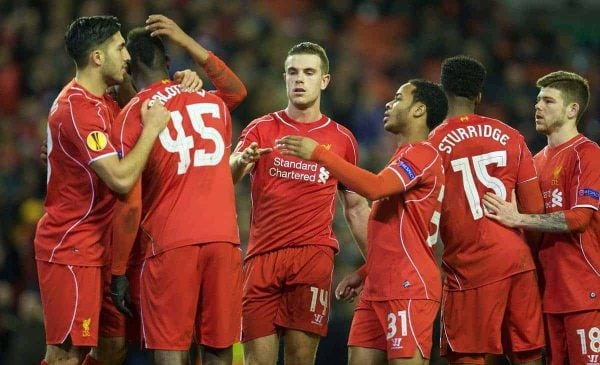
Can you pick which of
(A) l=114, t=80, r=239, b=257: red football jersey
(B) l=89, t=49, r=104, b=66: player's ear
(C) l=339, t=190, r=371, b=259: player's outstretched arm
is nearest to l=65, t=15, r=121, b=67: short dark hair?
(B) l=89, t=49, r=104, b=66: player's ear

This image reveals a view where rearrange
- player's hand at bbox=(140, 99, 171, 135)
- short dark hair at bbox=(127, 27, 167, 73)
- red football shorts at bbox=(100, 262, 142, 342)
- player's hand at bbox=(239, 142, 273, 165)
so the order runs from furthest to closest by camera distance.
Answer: player's hand at bbox=(239, 142, 273, 165) < red football shorts at bbox=(100, 262, 142, 342) < short dark hair at bbox=(127, 27, 167, 73) < player's hand at bbox=(140, 99, 171, 135)

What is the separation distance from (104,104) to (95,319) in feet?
4.61

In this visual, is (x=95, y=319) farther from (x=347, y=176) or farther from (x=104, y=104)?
(x=347, y=176)

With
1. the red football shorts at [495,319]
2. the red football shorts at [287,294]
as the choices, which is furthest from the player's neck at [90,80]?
the red football shorts at [495,319]

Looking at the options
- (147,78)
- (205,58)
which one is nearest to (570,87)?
(205,58)

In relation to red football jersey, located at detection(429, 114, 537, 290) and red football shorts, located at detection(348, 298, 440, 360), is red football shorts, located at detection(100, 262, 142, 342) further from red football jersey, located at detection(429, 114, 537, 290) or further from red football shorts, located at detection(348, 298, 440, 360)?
red football jersey, located at detection(429, 114, 537, 290)

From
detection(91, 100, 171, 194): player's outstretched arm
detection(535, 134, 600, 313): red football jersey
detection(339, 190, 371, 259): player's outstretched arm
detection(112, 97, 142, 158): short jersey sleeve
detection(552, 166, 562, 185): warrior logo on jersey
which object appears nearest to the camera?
detection(91, 100, 171, 194): player's outstretched arm

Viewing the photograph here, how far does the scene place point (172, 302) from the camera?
682 cm

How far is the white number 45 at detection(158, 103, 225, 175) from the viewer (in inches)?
272

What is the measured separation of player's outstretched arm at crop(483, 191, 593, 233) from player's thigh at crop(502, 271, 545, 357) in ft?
1.18

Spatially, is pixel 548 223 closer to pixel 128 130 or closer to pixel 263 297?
pixel 263 297

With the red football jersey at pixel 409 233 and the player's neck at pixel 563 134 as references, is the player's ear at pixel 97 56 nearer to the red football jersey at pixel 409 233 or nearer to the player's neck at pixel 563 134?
the red football jersey at pixel 409 233

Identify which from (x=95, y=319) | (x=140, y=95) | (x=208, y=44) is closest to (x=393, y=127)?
(x=140, y=95)

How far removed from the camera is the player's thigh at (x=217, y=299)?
6.91 m
